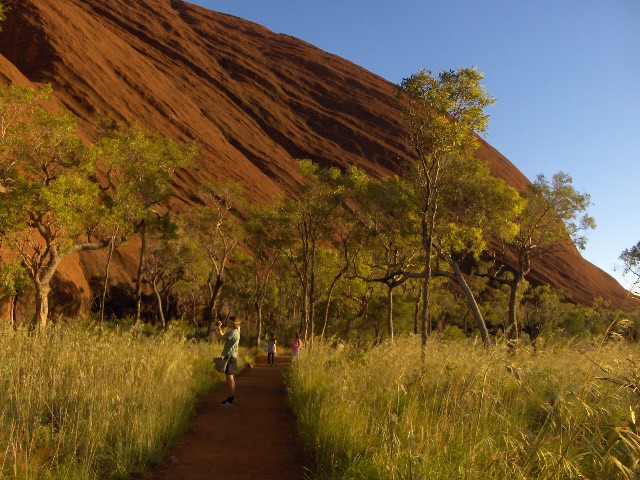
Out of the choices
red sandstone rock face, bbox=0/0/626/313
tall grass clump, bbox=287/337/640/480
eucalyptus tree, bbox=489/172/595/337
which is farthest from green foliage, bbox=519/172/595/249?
red sandstone rock face, bbox=0/0/626/313

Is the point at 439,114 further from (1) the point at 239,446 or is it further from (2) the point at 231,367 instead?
(1) the point at 239,446

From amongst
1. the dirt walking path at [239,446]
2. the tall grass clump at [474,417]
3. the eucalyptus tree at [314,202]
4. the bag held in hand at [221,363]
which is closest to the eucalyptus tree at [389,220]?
the eucalyptus tree at [314,202]

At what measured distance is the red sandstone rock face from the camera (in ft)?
241

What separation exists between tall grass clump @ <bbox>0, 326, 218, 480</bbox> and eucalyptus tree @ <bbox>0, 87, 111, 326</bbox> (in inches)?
416

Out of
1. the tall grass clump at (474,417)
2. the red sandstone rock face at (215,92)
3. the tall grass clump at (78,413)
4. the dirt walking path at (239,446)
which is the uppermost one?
the red sandstone rock face at (215,92)

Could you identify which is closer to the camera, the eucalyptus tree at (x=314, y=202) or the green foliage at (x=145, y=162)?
the green foliage at (x=145, y=162)

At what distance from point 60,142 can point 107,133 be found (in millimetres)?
9452

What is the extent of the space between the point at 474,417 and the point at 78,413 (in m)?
4.08

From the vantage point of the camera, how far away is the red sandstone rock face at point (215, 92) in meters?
73.6

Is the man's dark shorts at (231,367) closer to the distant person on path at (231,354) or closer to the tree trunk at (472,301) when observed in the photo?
the distant person on path at (231,354)

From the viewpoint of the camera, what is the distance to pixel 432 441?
15.7 feet

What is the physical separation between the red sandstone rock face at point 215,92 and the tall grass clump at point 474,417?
39433 mm

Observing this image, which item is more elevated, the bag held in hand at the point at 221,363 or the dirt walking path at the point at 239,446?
the bag held in hand at the point at 221,363

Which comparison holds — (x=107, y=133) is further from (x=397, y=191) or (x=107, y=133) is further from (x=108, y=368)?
(x=108, y=368)
